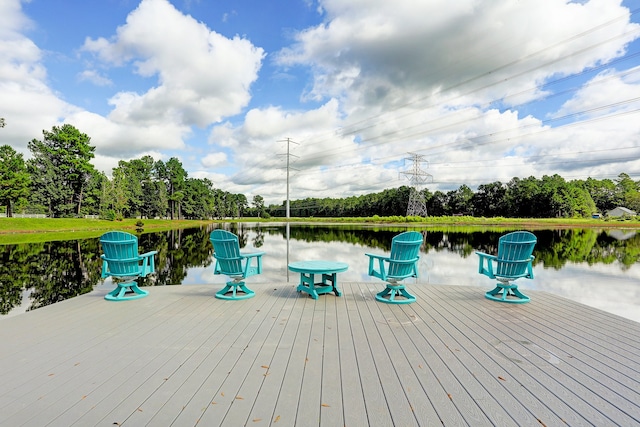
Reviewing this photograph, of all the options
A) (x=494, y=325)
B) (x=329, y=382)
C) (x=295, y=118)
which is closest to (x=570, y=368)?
(x=494, y=325)

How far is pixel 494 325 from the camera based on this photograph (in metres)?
3.98

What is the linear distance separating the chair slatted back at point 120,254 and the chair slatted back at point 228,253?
1.40 metres

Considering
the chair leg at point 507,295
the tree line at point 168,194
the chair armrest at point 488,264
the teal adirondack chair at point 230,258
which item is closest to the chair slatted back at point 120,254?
the teal adirondack chair at point 230,258

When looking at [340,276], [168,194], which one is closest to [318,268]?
[340,276]

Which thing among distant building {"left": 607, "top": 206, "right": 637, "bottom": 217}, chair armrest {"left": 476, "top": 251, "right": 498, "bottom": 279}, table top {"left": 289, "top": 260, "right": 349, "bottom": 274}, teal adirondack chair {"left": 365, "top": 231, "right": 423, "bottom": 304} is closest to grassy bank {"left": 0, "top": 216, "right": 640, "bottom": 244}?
table top {"left": 289, "top": 260, "right": 349, "bottom": 274}

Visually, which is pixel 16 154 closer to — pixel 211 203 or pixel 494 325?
pixel 211 203

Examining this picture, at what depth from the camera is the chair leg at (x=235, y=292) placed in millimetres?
5234

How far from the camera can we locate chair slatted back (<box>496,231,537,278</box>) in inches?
201

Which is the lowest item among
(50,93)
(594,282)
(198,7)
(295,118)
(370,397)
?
(594,282)

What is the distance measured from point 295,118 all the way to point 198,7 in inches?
1180

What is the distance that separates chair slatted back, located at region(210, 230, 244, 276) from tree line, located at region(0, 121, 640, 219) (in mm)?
40394

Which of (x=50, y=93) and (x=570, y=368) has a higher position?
(x=50, y=93)

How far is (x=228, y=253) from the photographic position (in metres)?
5.16

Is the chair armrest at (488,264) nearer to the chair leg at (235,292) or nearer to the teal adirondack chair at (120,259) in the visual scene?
the chair leg at (235,292)
